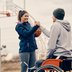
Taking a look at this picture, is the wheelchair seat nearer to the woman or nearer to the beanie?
the beanie

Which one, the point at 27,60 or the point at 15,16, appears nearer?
the point at 27,60

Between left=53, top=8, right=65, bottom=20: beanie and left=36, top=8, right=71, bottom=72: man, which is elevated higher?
left=53, top=8, right=65, bottom=20: beanie

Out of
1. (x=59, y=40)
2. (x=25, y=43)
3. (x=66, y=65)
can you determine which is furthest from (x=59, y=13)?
(x=25, y=43)

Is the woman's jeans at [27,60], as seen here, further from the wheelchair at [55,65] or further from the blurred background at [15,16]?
the blurred background at [15,16]

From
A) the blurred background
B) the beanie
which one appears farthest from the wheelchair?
the blurred background

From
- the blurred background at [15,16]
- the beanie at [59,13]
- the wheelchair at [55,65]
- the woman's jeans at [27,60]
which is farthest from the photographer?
the blurred background at [15,16]

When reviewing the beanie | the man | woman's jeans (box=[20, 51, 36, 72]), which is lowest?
woman's jeans (box=[20, 51, 36, 72])

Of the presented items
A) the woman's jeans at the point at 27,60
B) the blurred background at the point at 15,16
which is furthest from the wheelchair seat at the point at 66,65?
the blurred background at the point at 15,16

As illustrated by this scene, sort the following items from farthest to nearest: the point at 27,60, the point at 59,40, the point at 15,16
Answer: the point at 15,16, the point at 27,60, the point at 59,40

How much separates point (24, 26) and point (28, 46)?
29 cm

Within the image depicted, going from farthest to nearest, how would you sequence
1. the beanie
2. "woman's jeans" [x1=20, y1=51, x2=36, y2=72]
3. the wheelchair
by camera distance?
1. "woman's jeans" [x1=20, y1=51, x2=36, y2=72]
2. the beanie
3. the wheelchair

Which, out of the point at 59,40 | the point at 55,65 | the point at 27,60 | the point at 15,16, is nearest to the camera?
the point at 55,65

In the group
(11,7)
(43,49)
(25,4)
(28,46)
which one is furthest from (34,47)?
(25,4)

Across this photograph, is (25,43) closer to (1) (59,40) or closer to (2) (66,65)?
(1) (59,40)
